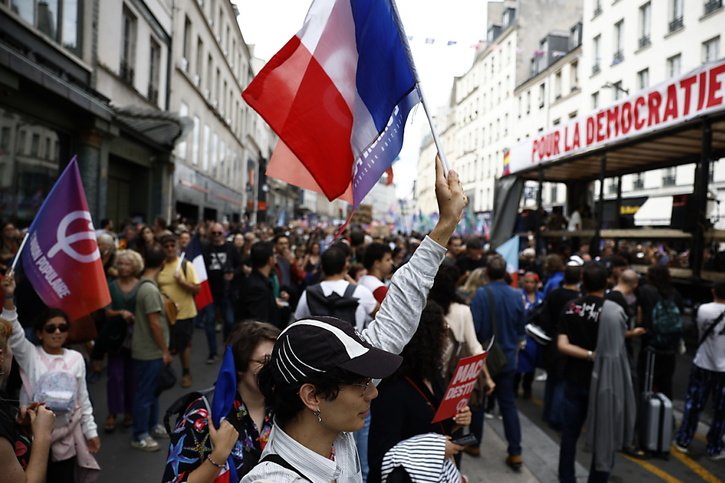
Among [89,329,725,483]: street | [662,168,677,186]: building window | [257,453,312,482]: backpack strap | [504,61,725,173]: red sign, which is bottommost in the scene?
[89,329,725,483]: street

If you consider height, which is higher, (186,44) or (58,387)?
(186,44)

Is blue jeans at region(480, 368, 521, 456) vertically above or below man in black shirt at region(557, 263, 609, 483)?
below

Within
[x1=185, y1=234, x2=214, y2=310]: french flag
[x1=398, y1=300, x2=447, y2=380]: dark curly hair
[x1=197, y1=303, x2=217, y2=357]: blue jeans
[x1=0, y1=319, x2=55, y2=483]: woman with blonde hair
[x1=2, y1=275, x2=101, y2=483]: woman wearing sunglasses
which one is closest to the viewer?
[x1=0, y1=319, x2=55, y2=483]: woman with blonde hair

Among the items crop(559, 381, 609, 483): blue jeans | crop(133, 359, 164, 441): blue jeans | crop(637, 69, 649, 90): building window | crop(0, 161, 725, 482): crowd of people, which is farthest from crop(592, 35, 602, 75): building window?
crop(133, 359, 164, 441): blue jeans

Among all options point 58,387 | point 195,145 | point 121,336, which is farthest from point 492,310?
point 195,145

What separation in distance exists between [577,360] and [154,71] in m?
16.2

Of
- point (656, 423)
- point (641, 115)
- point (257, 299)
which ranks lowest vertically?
point (656, 423)

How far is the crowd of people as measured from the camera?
4.97ft

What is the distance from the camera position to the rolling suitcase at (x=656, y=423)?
4.86m

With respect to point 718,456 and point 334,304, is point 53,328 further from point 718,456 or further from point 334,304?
point 718,456

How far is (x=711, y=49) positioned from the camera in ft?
71.7

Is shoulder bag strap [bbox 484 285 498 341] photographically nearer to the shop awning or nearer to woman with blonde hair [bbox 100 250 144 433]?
woman with blonde hair [bbox 100 250 144 433]

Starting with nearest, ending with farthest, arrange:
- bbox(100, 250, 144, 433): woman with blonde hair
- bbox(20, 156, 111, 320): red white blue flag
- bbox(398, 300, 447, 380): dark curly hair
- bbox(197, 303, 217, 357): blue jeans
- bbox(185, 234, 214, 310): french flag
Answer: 1. bbox(398, 300, 447, 380): dark curly hair
2. bbox(20, 156, 111, 320): red white blue flag
3. bbox(100, 250, 144, 433): woman with blonde hair
4. bbox(185, 234, 214, 310): french flag
5. bbox(197, 303, 217, 357): blue jeans

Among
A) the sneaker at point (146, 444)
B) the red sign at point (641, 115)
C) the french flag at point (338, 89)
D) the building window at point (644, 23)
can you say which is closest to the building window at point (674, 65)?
the building window at point (644, 23)
